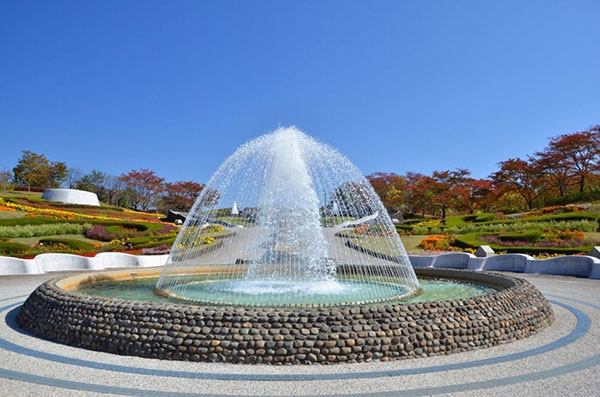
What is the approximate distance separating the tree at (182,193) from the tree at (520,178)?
45.5m

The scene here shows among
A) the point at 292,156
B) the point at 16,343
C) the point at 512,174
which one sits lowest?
the point at 16,343

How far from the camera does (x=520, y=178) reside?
4994 cm

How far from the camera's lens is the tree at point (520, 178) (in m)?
48.5

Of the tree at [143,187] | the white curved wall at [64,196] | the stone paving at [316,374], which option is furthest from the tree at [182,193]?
the stone paving at [316,374]

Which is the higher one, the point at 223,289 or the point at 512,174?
the point at 512,174

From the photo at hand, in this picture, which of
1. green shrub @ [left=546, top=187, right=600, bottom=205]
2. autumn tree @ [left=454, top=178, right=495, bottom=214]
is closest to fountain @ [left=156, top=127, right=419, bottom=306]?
green shrub @ [left=546, top=187, right=600, bottom=205]

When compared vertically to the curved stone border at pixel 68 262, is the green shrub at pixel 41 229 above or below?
above

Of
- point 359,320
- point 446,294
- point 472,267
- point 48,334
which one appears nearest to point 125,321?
point 48,334

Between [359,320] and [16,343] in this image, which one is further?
[16,343]

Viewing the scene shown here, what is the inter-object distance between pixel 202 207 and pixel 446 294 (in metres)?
6.70

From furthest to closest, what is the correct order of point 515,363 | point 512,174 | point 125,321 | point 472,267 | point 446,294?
1. point 512,174
2. point 472,267
3. point 446,294
4. point 125,321
5. point 515,363

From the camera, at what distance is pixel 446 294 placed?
10.8 meters

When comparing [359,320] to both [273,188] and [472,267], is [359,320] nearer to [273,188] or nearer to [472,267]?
[273,188]

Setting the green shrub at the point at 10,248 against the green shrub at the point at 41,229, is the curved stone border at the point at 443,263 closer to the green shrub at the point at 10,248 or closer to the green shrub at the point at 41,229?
the green shrub at the point at 10,248
